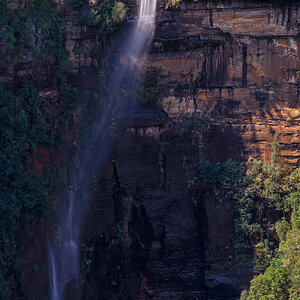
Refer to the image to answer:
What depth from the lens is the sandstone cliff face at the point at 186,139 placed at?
1378cm

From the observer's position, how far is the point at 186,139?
1438 centimetres

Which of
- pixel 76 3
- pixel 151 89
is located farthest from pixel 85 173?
pixel 76 3

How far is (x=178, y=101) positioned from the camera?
1428cm

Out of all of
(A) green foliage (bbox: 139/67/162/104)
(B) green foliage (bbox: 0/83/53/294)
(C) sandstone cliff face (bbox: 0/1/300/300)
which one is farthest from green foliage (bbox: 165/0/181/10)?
(B) green foliage (bbox: 0/83/53/294)

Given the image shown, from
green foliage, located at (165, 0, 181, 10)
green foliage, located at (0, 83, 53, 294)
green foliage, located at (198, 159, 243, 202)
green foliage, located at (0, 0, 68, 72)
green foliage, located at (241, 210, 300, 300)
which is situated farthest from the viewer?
green foliage, located at (198, 159, 243, 202)

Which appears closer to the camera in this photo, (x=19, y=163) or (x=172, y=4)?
(x=19, y=163)

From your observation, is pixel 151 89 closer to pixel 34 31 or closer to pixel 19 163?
pixel 34 31

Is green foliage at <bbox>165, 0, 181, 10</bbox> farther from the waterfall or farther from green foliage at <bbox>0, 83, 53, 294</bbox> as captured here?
green foliage at <bbox>0, 83, 53, 294</bbox>

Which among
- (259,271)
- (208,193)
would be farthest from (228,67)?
(259,271)

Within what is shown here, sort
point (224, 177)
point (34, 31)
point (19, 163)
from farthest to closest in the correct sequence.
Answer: point (224, 177)
point (34, 31)
point (19, 163)

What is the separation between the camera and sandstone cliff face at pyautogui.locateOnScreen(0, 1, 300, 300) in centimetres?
1378

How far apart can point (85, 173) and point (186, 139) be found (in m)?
2.85

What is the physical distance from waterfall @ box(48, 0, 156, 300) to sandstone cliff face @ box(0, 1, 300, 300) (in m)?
0.25

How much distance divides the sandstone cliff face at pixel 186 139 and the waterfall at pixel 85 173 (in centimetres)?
25
